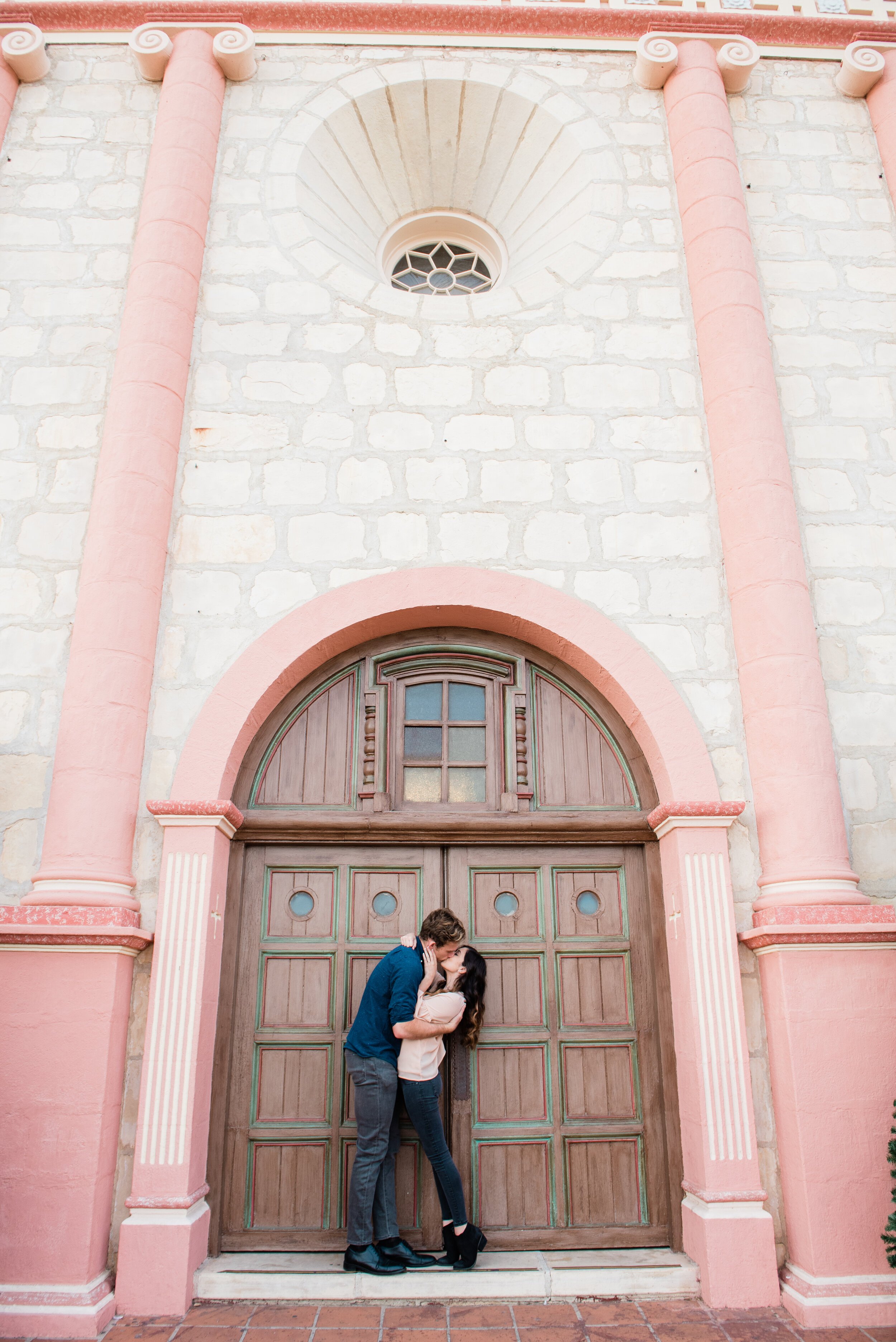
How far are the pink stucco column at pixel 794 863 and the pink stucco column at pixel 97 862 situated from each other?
3.04 m

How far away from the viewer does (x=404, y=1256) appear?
13.3 feet

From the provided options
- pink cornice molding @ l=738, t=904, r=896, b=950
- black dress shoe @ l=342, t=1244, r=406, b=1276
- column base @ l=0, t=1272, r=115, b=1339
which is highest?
pink cornice molding @ l=738, t=904, r=896, b=950

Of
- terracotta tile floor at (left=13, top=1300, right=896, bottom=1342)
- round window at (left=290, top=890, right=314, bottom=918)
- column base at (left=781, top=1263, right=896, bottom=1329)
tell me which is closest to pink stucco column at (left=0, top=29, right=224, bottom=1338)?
terracotta tile floor at (left=13, top=1300, right=896, bottom=1342)

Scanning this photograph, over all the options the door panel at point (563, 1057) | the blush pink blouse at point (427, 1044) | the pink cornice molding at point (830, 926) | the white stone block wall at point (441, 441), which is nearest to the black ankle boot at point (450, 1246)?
the door panel at point (563, 1057)

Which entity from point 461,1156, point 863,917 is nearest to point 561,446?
point 863,917

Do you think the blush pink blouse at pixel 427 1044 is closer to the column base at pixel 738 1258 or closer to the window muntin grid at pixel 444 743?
the window muntin grid at pixel 444 743

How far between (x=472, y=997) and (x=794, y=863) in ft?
5.69

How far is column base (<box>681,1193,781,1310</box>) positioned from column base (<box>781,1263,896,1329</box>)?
0.37ft

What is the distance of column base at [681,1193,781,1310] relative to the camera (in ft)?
12.7

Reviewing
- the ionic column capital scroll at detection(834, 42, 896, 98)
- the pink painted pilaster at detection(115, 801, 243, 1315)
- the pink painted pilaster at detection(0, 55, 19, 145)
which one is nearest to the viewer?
the pink painted pilaster at detection(115, 801, 243, 1315)

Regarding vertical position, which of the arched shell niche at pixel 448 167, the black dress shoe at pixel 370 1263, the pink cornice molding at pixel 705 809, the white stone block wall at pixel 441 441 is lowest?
the black dress shoe at pixel 370 1263

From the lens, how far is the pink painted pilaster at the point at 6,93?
5984 millimetres

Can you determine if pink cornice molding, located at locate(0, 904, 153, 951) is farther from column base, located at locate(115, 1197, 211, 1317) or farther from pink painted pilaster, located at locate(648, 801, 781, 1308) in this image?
pink painted pilaster, located at locate(648, 801, 781, 1308)

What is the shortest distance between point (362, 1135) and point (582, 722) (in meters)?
2.40
